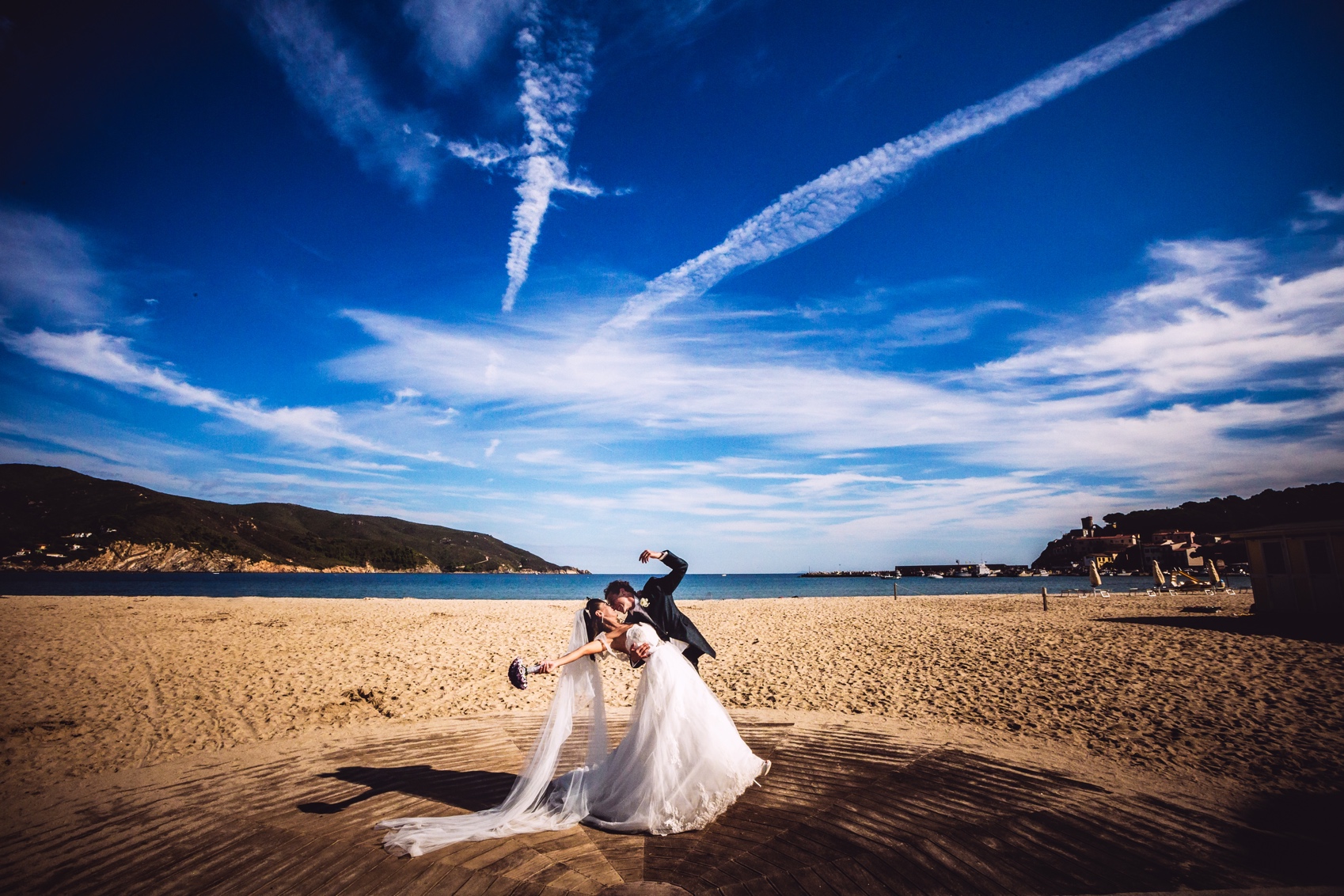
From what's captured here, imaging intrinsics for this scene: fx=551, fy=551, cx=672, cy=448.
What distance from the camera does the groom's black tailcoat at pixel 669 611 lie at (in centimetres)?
560

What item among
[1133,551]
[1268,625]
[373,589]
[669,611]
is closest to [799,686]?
[669,611]

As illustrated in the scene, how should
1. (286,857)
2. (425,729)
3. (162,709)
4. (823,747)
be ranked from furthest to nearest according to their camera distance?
1. (162,709)
2. (425,729)
3. (823,747)
4. (286,857)

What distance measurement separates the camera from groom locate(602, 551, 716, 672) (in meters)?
5.42

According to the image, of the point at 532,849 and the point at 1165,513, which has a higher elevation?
the point at 1165,513

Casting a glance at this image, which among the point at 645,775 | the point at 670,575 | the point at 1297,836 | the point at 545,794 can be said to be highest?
the point at 670,575

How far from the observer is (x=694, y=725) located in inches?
199

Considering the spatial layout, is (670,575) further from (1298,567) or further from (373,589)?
(373,589)

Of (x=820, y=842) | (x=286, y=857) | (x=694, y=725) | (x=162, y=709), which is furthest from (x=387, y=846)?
(x=162, y=709)

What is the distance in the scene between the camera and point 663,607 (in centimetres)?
568

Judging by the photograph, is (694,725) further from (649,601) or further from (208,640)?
(208,640)

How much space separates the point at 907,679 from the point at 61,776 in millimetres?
13473

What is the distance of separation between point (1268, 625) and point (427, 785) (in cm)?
2266

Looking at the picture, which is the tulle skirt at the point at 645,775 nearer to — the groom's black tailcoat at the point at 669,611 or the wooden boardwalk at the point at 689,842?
the wooden boardwalk at the point at 689,842

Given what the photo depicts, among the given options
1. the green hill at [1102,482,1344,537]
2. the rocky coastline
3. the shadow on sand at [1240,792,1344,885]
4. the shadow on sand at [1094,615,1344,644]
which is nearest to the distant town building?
the green hill at [1102,482,1344,537]
